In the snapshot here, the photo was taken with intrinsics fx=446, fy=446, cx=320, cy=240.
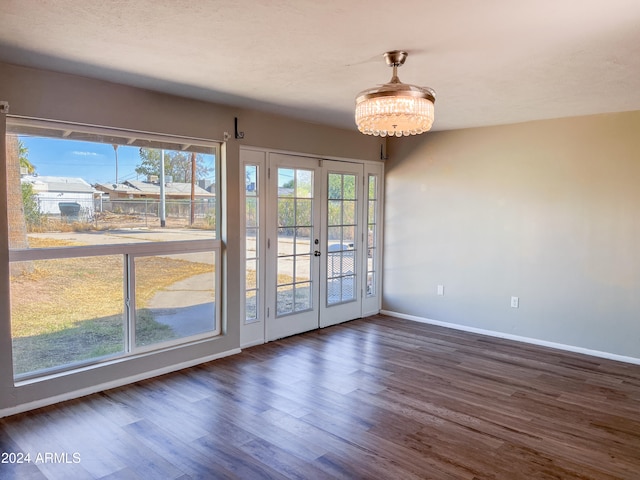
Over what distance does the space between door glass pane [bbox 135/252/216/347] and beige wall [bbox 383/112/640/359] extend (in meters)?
2.66

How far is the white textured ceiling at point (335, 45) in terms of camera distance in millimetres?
2043

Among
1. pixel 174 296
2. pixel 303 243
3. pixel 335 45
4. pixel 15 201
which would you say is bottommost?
pixel 174 296

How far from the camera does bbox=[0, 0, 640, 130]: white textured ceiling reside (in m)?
2.04

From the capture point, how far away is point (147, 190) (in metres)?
3.73

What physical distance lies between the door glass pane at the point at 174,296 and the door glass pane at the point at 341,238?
1.62 metres

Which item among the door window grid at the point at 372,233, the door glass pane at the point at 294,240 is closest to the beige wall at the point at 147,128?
the door glass pane at the point at 294,240

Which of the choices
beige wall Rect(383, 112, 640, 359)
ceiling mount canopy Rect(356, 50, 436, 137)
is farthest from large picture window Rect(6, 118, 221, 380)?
beige wall Rect(383, 112, 640, 359)

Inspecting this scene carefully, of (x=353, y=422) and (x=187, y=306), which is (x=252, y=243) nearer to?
(x=187, y=306)

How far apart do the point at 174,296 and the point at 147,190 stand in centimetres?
95

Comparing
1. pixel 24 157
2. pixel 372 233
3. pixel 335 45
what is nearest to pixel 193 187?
pixel 24 157

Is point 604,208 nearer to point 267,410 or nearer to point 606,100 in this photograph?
point 606,100

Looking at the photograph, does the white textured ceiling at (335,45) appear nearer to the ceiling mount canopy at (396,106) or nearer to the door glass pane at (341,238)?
the ceiling mount canopy at (396,106)

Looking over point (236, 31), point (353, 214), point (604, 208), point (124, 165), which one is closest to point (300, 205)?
point (353, 214)

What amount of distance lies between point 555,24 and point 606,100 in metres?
2.01
